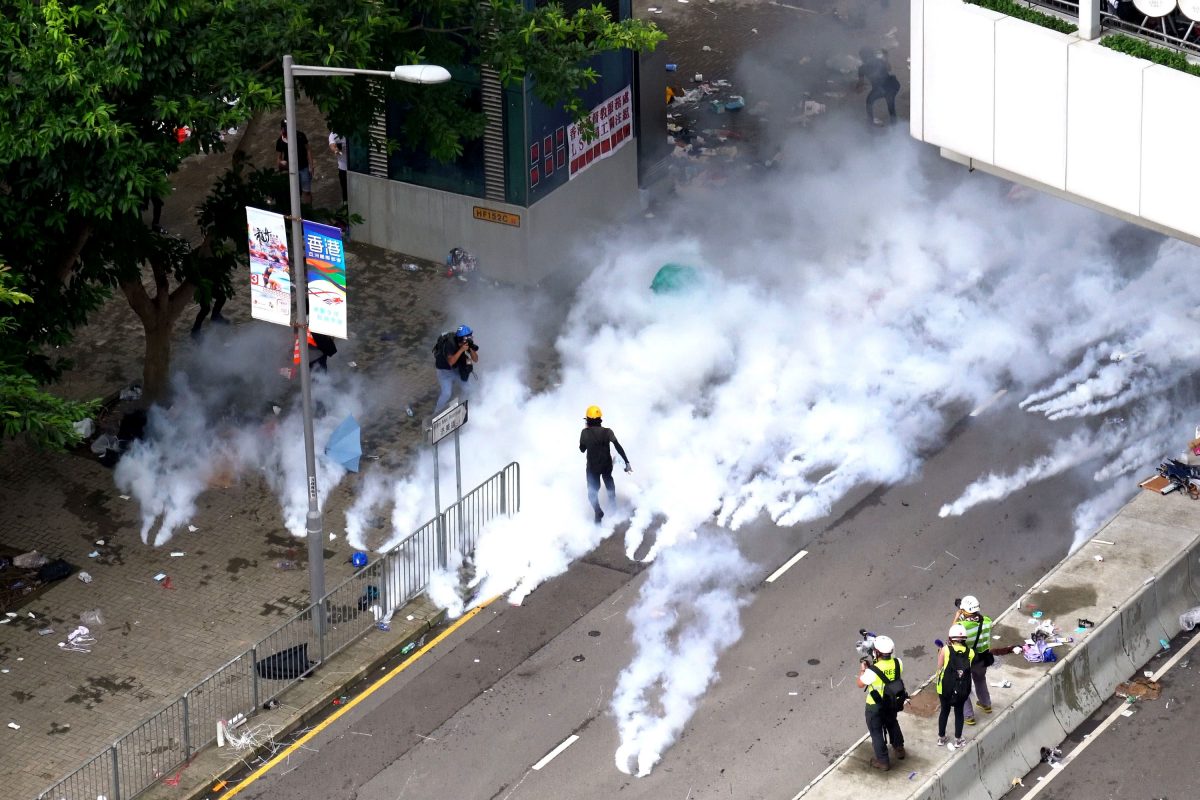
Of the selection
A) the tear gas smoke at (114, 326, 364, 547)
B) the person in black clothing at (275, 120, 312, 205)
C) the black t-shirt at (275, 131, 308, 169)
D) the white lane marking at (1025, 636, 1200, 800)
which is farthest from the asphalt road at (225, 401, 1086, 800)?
the person in black clothing at (275, 120, 312, 205)

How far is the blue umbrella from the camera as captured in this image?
82.8ft

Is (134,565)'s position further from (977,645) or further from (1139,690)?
(1139,690)

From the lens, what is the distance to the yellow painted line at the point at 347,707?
20359 millimetres

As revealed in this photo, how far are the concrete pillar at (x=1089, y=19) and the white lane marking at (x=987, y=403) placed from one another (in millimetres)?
5881

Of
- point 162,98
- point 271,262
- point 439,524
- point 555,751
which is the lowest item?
point 555,751

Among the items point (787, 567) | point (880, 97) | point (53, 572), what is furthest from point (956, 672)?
point (880, 97)

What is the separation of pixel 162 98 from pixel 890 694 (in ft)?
30.7

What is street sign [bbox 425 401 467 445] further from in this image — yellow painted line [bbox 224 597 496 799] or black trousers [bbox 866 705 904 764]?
black trousers [bbox 866 705 904 764]

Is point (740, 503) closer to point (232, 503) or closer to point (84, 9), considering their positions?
point (232, 503)

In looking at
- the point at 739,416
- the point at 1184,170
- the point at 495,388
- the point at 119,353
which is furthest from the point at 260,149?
the point at 1184,170

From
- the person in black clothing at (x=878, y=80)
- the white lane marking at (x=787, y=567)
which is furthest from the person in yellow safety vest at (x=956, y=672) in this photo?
the person in black clothing at (x=878, y=80)

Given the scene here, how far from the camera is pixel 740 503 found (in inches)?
954

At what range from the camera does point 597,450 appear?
77.2 ft

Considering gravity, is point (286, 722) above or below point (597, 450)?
below
